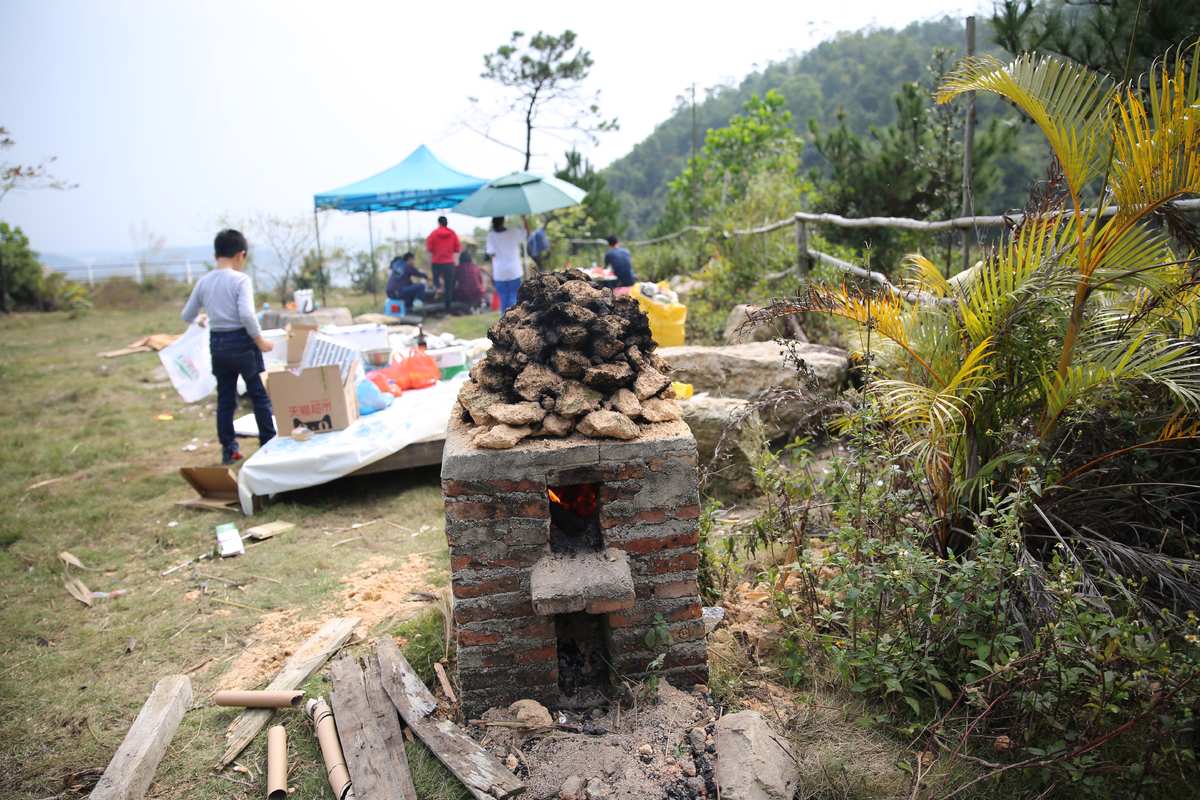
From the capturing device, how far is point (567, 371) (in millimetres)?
3051

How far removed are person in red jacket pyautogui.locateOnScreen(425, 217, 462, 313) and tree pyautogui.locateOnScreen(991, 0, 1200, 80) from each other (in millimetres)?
9152

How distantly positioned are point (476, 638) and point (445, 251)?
10.9m

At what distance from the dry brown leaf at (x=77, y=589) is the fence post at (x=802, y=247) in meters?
6.48

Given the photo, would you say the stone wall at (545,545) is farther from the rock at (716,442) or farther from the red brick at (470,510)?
the rock at (716,442)

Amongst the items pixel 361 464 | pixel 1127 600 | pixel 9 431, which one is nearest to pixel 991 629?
pixel 1127 600


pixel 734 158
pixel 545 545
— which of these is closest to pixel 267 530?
pixel 545 545

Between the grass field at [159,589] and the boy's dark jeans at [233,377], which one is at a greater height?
the boy's dark jeans at [233,377]

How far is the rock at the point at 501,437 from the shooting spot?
2.76m

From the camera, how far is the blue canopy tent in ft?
43.9

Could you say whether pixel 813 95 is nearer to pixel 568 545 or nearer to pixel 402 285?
pixel 402 285

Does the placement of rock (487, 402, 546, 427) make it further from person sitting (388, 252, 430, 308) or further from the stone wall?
person sitting (388, 252, 430, 308)

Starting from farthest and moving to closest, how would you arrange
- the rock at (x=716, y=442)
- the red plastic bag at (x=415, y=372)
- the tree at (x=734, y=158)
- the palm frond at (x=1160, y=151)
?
1. the tree at (x=734, y=158)
2. the red plastic bag at (x=415, y=372)
3. the rock at (x=716, y=442)
4. the palm frond at (x=1160, y=151)

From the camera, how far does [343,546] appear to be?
4.79 metres

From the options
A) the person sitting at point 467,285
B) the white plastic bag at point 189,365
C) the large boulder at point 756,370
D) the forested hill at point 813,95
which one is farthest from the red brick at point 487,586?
the forested hill at point 813,95
